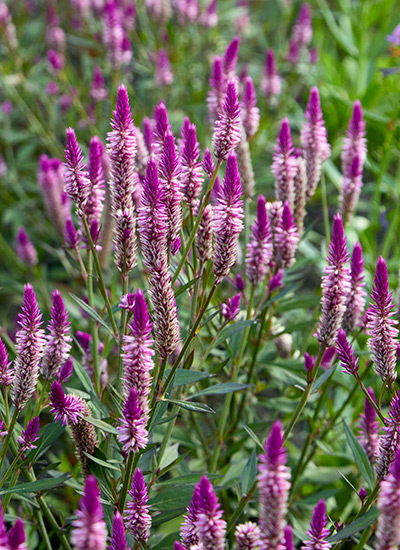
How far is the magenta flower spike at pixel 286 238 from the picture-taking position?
A: 1.92 meters

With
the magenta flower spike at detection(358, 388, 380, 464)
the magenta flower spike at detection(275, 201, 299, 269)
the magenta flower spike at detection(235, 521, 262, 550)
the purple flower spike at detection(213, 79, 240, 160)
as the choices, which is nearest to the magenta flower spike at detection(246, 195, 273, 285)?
the magenta flower spike at detection(275, 201, 299, 269)

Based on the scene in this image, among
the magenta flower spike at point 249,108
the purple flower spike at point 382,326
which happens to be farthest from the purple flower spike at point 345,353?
the magenta flower spike at point 249,108

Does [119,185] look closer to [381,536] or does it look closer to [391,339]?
[391,339]

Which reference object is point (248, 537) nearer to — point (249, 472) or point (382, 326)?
point (249, 472)

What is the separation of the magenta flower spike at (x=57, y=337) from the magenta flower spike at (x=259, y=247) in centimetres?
55

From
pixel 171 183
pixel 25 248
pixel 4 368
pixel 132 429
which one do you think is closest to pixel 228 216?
pixel 171 183

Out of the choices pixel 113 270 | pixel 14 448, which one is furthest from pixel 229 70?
pixel 14 448

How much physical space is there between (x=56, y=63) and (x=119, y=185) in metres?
2.42

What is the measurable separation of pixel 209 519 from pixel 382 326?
586 millimetres

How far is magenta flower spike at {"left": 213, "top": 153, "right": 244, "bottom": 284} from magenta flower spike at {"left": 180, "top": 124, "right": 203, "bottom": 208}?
0.35ft

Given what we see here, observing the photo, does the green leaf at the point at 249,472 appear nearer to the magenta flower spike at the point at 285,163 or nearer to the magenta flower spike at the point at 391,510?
the magenta flower spike at the point at 391,510

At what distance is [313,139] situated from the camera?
2.15m

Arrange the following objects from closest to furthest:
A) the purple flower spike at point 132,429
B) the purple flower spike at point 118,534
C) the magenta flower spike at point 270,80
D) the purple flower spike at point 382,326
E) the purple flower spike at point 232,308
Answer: the purple flower spike at point 118,534 < the purple flower spike at point 132,429 < the purple flower spike at point 382,326 < the purple flower spike at point 232,308 < the magenta flower spike at point 270,80

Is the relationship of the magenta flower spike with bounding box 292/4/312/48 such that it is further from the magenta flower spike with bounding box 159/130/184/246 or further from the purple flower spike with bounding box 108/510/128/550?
the purple flower spike with bounding box 108/510/128/550
